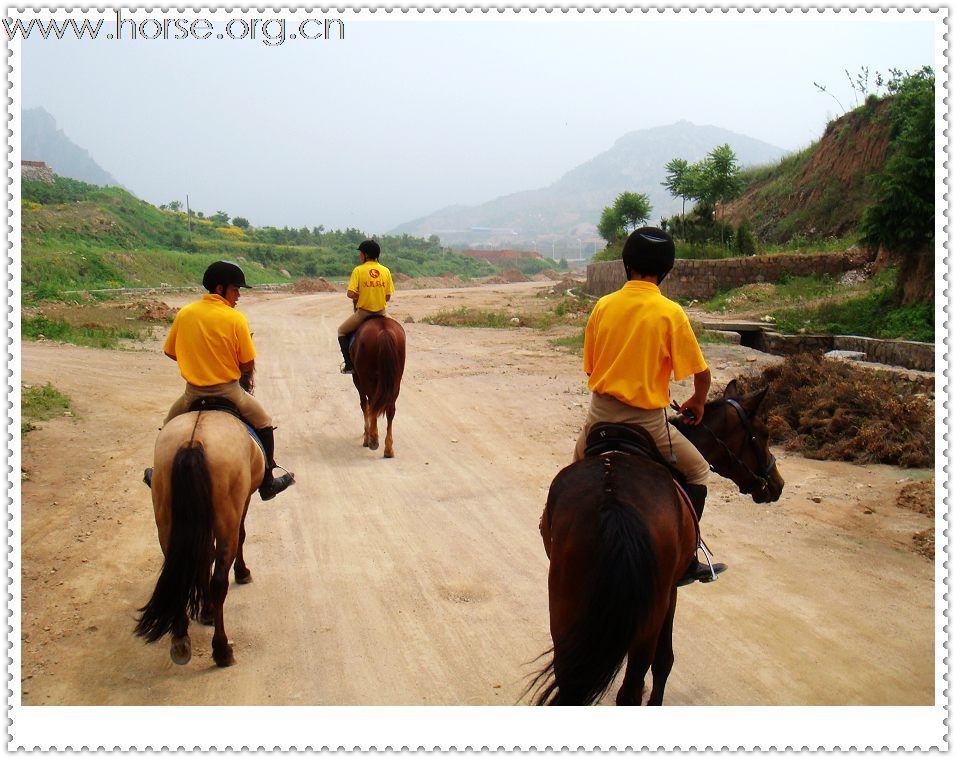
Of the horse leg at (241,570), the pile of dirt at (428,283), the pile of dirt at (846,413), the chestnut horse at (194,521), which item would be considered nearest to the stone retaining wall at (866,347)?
the pile of dirt at (846,413)

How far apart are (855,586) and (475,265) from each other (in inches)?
2750

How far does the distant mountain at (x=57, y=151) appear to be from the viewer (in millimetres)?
131625

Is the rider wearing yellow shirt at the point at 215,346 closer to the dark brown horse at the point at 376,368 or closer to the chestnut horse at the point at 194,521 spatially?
the chestnut horse at the point at 194,521

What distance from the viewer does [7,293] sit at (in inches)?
196

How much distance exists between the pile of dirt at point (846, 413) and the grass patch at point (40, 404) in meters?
8.70

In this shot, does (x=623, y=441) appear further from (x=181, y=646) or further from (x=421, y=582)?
(x=181, y=646)

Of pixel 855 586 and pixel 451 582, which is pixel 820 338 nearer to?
pixel 855 586

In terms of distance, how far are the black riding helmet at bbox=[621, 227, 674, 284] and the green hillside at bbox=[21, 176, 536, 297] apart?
81.5 feet

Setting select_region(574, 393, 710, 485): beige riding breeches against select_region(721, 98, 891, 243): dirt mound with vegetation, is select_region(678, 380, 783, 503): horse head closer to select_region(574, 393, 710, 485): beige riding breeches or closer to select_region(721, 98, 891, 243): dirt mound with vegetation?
select_region(574, 393, 710, 485): beige riding breeches

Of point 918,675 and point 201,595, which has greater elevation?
point 201,595

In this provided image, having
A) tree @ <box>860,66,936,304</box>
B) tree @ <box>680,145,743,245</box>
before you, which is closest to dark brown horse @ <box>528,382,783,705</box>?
tree @ <box>860,66,936,304</box>
